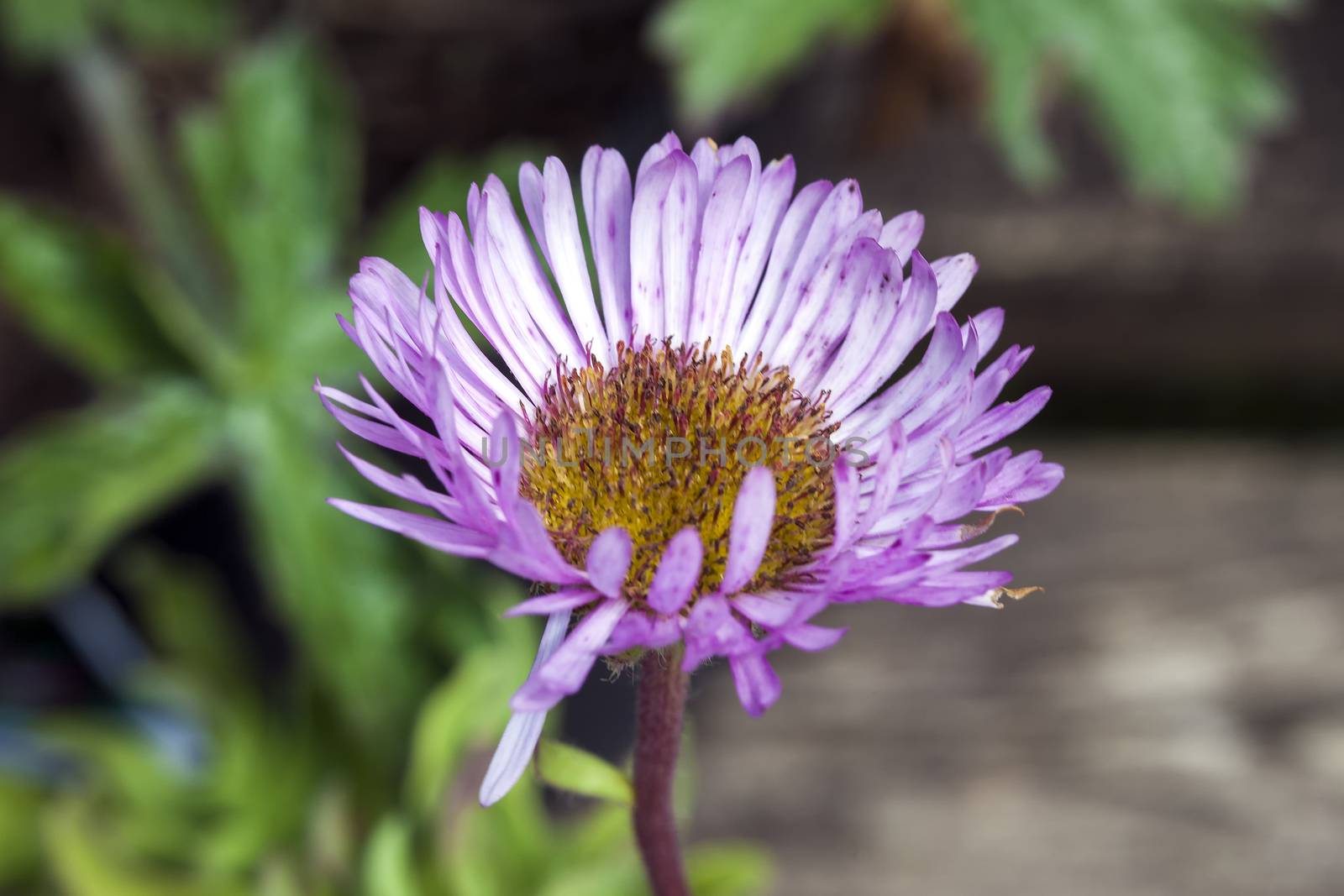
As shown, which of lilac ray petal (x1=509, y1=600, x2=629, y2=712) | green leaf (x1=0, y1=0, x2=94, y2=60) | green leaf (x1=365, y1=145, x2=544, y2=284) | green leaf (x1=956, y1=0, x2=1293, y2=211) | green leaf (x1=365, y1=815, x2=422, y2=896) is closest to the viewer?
lilac ray petal (x1=509, y1=600, x2=629, y2=712)

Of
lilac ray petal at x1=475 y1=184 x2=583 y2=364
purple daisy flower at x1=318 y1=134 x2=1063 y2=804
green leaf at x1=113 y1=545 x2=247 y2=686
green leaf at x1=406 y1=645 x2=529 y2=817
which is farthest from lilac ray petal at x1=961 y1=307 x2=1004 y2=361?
green leaf at x1=113 y1=545 x2=247 y2=686

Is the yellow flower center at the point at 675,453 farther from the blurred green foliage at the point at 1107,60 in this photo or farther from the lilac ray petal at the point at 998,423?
the blurred green foliage at the point at 1107,60

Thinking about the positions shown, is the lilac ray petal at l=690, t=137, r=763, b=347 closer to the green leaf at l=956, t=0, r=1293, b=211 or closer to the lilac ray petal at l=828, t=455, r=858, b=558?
the lilac ray petal at l=828, t=455, r=858, b=558

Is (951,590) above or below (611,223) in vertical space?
below

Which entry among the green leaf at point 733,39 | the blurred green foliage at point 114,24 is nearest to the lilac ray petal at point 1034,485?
the green leaf at point 733,39

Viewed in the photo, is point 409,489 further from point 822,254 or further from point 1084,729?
point 1084,729

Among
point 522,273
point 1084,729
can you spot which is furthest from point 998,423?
point 1084,729

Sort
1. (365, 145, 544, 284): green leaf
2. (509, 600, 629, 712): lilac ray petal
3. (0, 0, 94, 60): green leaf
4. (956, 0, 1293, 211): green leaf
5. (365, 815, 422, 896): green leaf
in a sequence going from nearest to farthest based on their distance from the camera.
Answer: (509, 600, 629, 712): lilac ray petal → (365, 815, 422, 896): green leaf → (365, 145, 544, 284): green leaf → (956, 0, 1293, 211): green leaf → (0, 0, 94, 60): green leaf
